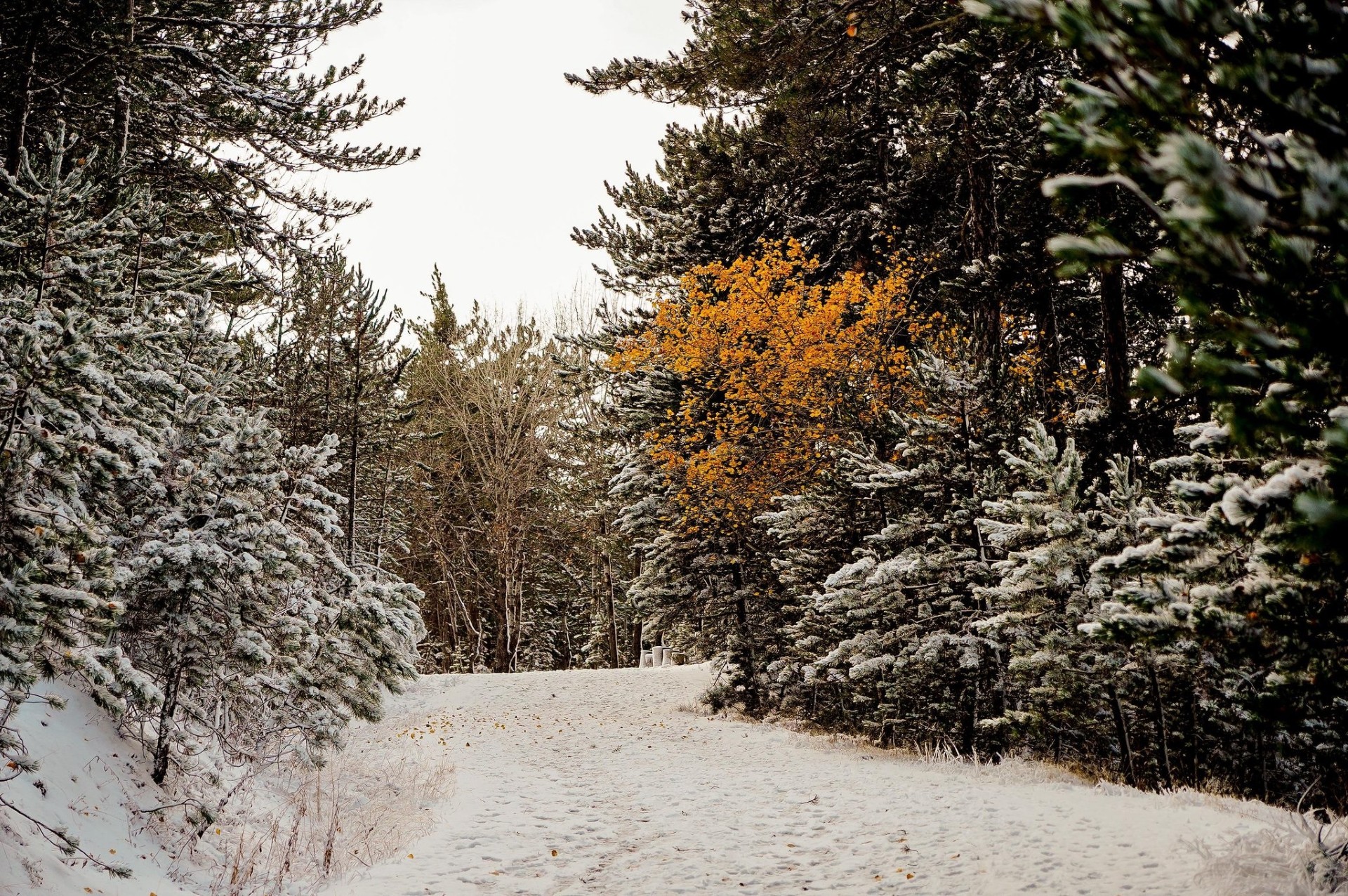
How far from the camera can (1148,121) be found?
2.15 metres

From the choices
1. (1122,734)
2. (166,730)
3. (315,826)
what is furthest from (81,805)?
(1122,734)

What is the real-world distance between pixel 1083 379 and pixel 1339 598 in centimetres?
978

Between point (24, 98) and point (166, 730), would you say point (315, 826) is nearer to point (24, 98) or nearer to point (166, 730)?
point (166, 730)

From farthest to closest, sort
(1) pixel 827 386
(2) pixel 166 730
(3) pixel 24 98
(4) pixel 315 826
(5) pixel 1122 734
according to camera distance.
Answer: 1. (1) pixel 827 386
2. (5) pixel 1122 734
3. (3) pixel 24 98
4. (4) pixel 315 826
5. (2) pixel 166 730

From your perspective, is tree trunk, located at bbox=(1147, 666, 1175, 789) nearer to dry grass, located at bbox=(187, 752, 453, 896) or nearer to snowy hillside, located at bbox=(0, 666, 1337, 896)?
snowy hillside, located at bbox=(0, 666, 1337, 896)

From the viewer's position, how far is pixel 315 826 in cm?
661

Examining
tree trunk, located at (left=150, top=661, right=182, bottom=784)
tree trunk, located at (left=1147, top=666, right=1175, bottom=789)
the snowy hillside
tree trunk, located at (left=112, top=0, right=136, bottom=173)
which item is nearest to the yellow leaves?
the snowy hillside

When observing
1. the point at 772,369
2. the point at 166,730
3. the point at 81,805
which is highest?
the point at 772,369

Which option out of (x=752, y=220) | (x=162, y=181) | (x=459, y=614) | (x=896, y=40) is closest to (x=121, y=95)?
(x=162, y=181)

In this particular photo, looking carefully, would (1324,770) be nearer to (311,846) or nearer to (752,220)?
(311,846)

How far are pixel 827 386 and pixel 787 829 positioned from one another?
8.49 m

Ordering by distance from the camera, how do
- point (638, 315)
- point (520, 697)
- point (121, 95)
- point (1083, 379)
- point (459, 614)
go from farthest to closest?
1. point (459, 614)
2. point (638, 315)
3. point (520, 697)
4. point (1083, 379)
5. point (121, 95)

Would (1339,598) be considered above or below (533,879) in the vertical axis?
above

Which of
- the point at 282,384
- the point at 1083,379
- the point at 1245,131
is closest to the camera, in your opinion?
the point at 1245,131
